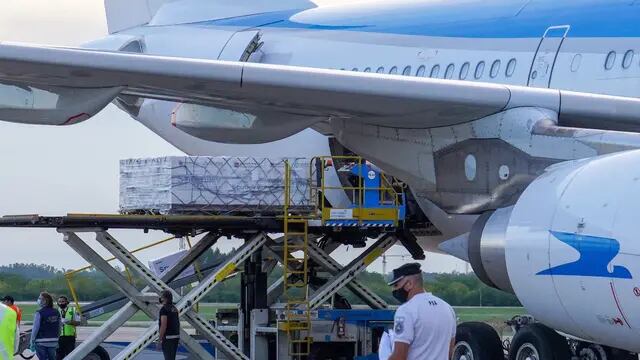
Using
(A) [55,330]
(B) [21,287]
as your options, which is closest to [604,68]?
(A) [55,330]

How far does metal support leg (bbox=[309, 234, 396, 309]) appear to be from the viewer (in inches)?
621

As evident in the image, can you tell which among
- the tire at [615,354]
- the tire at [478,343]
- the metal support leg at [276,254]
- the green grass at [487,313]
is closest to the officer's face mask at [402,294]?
the tire at [615,354]

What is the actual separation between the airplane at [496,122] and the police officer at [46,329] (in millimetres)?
4256

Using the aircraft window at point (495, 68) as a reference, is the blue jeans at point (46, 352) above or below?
below

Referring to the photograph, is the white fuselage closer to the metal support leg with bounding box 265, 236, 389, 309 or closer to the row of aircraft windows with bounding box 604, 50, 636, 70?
the row of aircraft windows with bounding box 604, 50, 636, 70

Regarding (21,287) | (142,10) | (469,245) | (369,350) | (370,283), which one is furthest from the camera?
(21,287)

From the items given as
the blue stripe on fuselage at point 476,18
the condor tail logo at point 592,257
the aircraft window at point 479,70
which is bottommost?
the condor tail logo at point 592,257

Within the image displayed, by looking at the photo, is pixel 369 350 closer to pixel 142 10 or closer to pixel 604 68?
pixel 604 68

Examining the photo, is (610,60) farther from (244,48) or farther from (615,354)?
(244,48)

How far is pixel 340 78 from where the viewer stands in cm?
1155

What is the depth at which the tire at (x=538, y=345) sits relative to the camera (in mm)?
11664

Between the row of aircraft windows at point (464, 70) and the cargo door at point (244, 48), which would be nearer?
the row of aircraft windows at point (464, 70)

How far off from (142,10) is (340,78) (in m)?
11.5

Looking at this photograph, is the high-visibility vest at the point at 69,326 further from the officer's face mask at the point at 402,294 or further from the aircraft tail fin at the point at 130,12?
the officer's face mask at the point at 402,294
